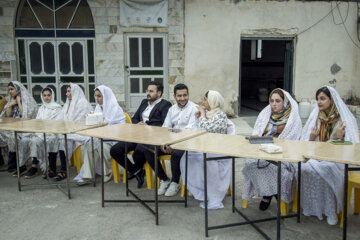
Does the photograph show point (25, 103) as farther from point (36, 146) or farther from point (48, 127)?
point (48, 127)

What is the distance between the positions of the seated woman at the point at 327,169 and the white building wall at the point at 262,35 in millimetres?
4802

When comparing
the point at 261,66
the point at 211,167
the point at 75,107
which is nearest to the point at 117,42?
the point at 75,107

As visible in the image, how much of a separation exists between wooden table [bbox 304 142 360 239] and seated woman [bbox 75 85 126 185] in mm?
2424

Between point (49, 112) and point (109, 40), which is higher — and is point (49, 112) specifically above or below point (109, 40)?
below

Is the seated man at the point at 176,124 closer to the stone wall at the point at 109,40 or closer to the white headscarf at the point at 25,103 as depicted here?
the white headscarf at the point at 25,103

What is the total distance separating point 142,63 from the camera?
7570mm

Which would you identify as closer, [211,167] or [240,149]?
[240,149]

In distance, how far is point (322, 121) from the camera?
2.96 m

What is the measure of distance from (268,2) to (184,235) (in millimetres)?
6461

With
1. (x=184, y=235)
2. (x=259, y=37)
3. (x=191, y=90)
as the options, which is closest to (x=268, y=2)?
(x=259, y=37)

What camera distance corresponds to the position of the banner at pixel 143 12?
7.20m

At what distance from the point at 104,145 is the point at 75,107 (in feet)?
2.56

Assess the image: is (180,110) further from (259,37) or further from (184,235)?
(259,37)

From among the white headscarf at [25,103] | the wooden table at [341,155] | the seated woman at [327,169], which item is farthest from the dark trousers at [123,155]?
the wooden table at [341,155]
